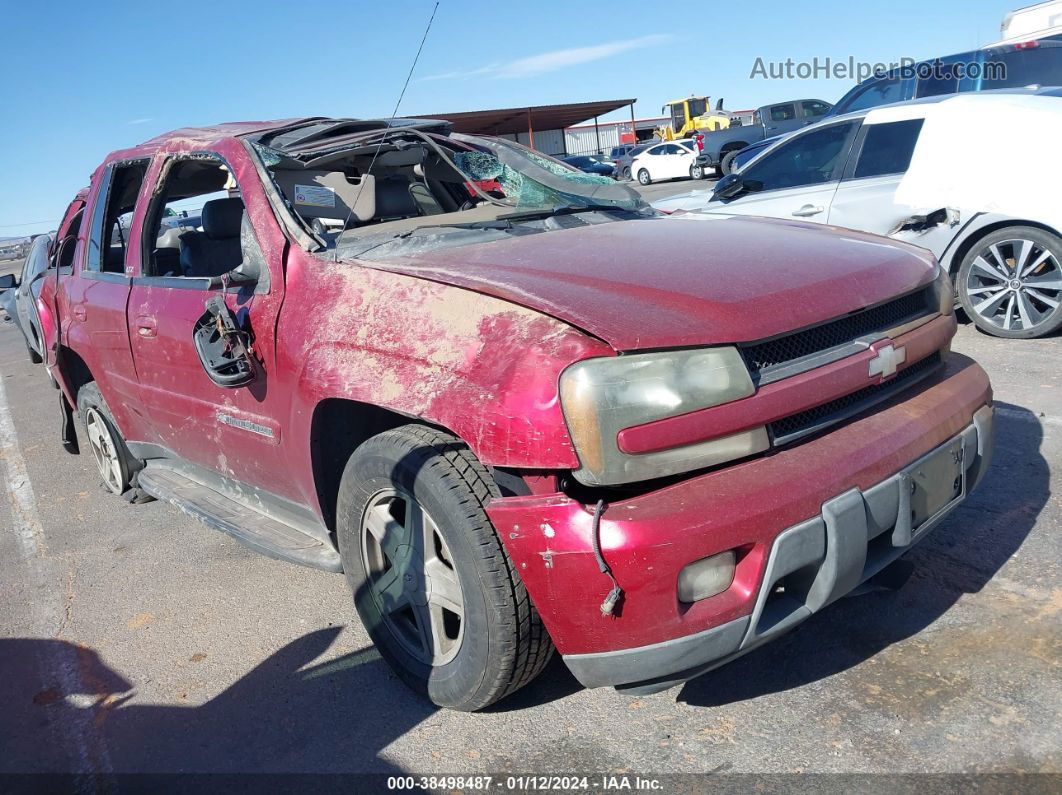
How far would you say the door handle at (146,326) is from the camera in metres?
3.61

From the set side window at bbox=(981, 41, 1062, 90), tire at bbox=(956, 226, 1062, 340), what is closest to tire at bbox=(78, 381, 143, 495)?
tire at bbox=(956, 226, 1062, 340)

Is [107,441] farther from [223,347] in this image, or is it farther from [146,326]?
[223,347]

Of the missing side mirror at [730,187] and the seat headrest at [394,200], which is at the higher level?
the seat headrest at [394,200]

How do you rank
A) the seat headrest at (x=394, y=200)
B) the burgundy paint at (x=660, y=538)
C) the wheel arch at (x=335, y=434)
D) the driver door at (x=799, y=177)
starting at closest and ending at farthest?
1. the burgundy paint at (x=660, y=538)
2. the wheel arch at (x=335, y=434)
3. the seat headrest at (x=394, y=200)
4. the driver door at (x=799, y=177)

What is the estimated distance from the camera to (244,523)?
345 centimetres

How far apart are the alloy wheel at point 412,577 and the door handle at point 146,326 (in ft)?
4.91

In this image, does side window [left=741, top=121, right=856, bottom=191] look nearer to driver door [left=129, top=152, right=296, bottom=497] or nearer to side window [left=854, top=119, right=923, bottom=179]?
side window [left=854, top=119, right=923, bottom=179]

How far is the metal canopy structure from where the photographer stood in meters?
28.6

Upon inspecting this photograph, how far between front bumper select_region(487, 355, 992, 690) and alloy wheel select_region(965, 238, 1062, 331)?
404 cm

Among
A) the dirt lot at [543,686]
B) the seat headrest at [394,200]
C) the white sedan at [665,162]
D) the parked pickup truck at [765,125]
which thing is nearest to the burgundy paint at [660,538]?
the dirt lot at [543,686]

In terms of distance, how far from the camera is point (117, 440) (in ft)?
15.8

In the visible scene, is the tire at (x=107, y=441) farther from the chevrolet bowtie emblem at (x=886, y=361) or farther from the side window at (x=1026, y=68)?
the side window at (x=1026, y=68)

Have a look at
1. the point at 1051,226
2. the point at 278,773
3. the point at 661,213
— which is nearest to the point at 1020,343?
the point at 1051,226

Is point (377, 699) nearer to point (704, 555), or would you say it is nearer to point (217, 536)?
point (704, 555)
